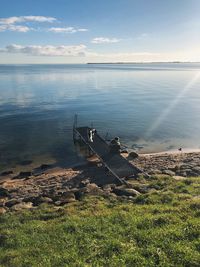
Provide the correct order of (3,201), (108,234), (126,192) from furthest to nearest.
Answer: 1. (3,201)
2. (126,192)
3. (108,234)

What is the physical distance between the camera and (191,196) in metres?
14.8

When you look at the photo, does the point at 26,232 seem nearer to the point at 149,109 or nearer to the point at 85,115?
the point at 85,115

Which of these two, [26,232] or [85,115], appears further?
[85,115]

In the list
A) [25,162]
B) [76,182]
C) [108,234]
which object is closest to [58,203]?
[108,234]

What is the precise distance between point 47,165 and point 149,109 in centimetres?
3610

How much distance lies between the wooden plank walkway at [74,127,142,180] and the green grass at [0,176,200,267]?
7380mm

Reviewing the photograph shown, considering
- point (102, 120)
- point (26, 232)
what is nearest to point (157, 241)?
point (26, 232)

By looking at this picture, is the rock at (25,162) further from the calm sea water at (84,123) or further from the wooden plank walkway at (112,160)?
the wooden plank walkway at (112,160)

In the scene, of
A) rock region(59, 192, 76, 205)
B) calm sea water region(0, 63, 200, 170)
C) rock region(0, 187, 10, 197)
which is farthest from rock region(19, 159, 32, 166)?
rock region(59, 192, 76, 205)

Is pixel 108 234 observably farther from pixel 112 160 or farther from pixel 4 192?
pixel 112 160

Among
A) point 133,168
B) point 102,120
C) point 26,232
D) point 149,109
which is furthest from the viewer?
point 149,109

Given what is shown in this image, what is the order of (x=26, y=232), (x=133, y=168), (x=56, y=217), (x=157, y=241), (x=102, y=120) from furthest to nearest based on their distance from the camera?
(x=102, y=120) < (x=133, y=168) < (x=56, y=217) < (x=26, y=232) < (x=157, y=241)

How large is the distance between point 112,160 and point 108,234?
14902 millimetres

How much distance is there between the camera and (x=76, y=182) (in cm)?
2291
